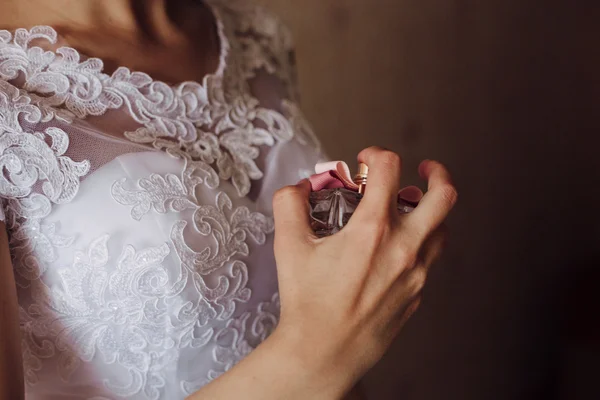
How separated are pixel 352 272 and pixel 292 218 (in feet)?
0.28

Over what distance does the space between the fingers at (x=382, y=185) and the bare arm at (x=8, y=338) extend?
0.38m

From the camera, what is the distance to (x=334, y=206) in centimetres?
62

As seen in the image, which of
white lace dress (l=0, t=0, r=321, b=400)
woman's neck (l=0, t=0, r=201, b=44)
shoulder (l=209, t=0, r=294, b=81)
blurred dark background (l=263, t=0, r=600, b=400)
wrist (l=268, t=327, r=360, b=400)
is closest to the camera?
wrist (l=268, t=327, r=360, b=400)

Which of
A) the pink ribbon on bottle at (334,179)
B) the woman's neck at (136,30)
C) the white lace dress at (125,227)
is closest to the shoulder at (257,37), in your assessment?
the woman's neck at (136,30)

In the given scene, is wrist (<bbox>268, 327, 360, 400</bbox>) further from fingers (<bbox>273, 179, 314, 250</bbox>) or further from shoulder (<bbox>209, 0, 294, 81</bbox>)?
shoulder (<bbox>209, 0, 294, 81</bbox>)

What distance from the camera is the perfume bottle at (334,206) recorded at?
0.62 meters

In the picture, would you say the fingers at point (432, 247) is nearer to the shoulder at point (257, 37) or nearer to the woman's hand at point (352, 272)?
the woman's hand at point (352, 272)

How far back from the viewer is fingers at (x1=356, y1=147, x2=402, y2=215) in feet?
1.87

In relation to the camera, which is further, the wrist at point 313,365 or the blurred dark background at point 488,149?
the blurred dark background at point 488,149

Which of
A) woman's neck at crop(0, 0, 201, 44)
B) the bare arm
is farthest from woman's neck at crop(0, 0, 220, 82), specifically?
the bare arm

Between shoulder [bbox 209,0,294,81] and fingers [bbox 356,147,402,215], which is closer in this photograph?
fingers [bbox 356,147,402,215]

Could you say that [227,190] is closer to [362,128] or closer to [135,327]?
[135,327]

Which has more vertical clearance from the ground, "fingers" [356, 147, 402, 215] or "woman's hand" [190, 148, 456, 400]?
"fingers" [356, 147, 402, 215]

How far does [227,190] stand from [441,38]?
120 centimetres
